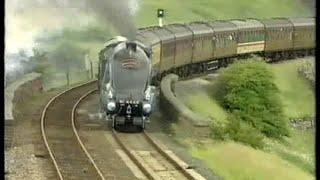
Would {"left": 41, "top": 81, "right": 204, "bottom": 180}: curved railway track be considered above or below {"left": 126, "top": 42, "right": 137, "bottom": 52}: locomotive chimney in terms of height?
below

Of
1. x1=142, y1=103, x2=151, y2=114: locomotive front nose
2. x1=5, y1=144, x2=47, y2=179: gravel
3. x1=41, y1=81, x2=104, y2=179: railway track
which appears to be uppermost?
x1=142, y1=103, x2=151, y2=114: locomotive front nose

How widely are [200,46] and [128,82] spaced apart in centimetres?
1576

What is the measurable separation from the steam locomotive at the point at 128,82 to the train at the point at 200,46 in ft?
0.09

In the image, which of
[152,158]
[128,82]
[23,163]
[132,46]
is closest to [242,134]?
[128,82]

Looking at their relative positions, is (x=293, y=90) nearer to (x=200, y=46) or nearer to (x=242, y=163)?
(x=200, y=46)

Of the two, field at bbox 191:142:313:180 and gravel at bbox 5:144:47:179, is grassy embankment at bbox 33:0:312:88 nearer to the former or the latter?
field at bbox 191:142:313:180

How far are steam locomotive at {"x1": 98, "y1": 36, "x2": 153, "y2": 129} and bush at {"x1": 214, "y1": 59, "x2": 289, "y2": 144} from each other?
20.9 feet

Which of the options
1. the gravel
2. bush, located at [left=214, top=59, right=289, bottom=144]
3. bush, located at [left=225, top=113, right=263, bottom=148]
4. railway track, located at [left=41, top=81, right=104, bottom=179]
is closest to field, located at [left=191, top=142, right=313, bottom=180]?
bush, located at [left=225, top=113, right=263, bottom=148]

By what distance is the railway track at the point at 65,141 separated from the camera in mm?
13923

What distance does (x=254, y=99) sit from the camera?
82.6 feet

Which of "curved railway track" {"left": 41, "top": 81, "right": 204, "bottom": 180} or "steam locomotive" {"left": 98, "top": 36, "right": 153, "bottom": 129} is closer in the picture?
"curved railway track" {"left": 41, "top": 81, "right": 204, "bottom": 180}

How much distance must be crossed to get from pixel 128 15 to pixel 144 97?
12.1 ft

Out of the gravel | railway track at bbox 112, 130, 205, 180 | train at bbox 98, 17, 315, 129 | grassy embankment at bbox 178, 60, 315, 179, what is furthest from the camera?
train at bbox 98, 17, 315, 129

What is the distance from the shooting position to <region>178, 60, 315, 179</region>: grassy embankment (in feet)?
53.6
